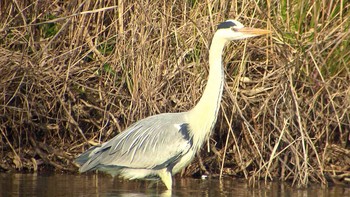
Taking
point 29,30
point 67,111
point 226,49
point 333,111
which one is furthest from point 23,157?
point 333,111

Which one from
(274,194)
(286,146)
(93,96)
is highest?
(93,96)

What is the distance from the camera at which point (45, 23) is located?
751 cm

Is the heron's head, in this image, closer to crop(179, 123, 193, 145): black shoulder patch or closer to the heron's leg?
crop(179, 123, 193, 145): black shoulder patch

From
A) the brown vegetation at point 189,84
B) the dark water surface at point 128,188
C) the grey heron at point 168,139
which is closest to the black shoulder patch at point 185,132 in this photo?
the grey heron at point 168,139

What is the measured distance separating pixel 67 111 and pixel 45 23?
3.23ft

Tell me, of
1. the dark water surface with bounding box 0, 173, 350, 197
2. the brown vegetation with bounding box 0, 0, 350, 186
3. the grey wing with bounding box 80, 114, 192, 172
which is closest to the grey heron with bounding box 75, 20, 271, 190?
the grey wing with bounding box 80, 114, 192, 172

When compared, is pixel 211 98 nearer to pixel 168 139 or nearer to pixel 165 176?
pixel 168 139

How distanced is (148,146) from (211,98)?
30.2 inches

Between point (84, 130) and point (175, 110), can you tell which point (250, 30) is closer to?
point (175, 110)

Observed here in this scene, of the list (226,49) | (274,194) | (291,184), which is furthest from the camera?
(226,49)

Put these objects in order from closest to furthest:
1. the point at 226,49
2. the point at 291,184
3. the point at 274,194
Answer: the point at 274,194
the point at 291,184
the point at 226,49

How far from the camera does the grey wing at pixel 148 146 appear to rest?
6402 mm

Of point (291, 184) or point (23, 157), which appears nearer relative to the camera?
point (291, 184)

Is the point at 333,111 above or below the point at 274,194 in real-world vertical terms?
above
